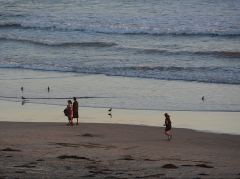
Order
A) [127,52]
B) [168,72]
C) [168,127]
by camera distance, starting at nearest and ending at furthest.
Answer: [168,127] → [168,72] → [127,52]

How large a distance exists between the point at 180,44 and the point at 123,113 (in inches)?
773

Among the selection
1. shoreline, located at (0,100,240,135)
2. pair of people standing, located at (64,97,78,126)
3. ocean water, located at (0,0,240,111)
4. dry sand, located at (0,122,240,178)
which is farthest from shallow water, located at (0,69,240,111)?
dry sand, located at (0,122,240,178)

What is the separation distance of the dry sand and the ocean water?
4304 mm

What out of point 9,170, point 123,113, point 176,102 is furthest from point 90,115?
point 9,170

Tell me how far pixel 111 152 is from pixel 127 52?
2246 cm

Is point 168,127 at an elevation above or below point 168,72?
below

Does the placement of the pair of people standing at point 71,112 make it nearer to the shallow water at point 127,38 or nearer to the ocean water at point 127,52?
the ocean water at point 127,52

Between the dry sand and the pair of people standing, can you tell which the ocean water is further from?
the dry sand

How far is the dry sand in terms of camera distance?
59.5ft

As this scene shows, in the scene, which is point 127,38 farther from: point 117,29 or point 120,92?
point 120,92

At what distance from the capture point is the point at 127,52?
4294 centimetres

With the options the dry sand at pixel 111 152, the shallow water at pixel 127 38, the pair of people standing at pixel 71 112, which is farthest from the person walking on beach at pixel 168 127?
the shallow water at pixel 127 38

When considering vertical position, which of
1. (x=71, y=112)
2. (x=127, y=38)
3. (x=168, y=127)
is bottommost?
(x=168, y=127)

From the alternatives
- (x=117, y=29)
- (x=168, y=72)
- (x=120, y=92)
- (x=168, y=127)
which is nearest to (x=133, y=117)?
(x=168, y=127)
